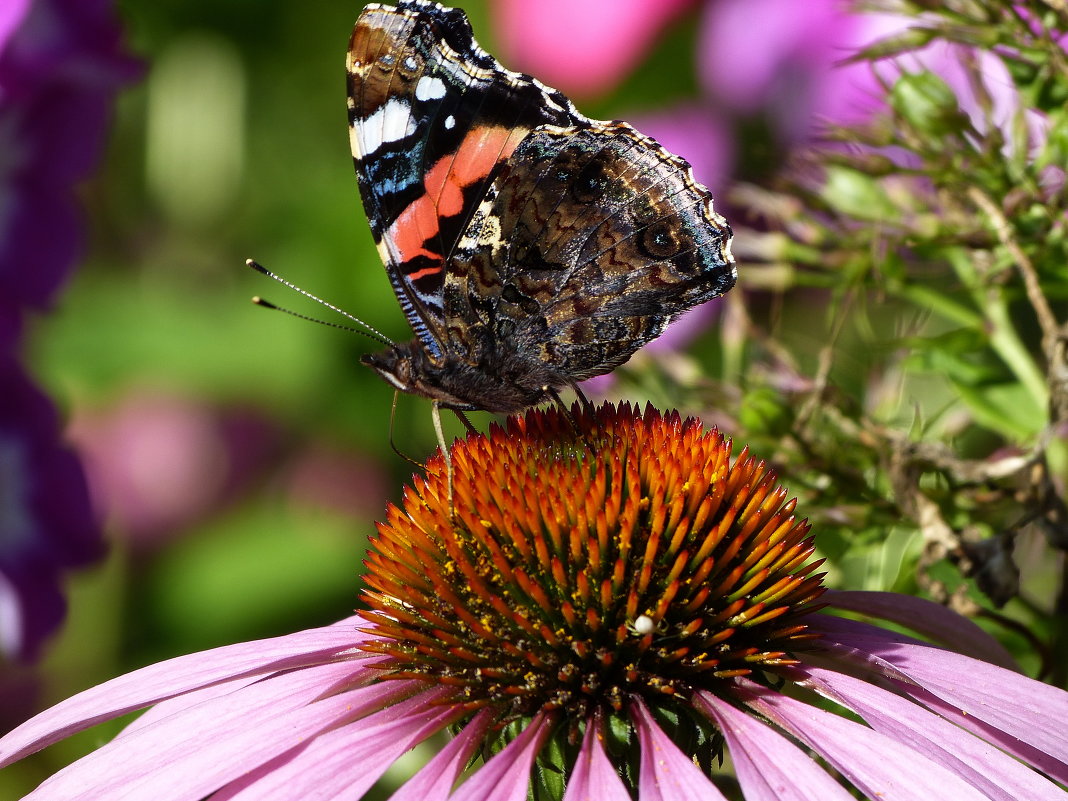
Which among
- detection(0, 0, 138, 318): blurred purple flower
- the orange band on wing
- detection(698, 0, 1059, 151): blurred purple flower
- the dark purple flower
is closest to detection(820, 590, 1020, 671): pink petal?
the dark purple flower

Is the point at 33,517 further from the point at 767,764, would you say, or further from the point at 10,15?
the point at 767,764

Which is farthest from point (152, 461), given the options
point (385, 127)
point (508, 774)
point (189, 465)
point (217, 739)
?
point (508, 774)

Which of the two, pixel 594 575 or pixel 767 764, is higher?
pixel 594 575

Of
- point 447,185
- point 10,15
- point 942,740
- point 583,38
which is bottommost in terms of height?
point 942,740

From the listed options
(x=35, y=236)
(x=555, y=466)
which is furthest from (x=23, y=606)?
(x=555, y=466)

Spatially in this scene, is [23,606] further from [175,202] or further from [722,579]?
[175,202]

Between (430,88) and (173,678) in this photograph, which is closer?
(173,678)
